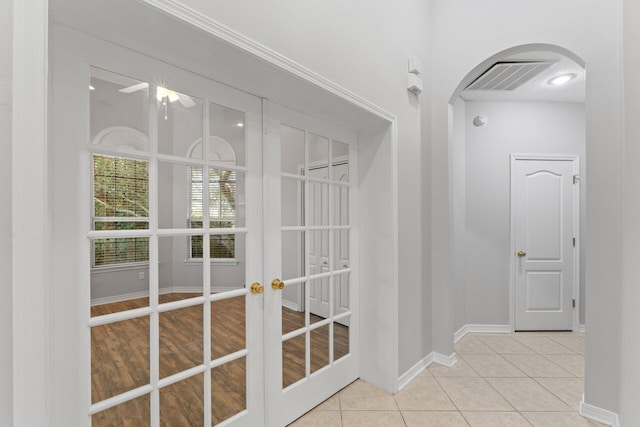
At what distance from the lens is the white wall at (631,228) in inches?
61.7

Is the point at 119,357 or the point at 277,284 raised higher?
the point at 277,284

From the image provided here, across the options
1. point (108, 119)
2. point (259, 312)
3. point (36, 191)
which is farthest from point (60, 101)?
point (259, 312)

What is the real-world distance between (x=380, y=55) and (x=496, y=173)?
2.28 meters

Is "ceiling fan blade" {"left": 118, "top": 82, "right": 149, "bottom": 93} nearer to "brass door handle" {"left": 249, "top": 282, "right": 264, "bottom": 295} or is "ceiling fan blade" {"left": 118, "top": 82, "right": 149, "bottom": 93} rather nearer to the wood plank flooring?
the wood plank flooring

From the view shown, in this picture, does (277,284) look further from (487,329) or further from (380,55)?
(487,329)

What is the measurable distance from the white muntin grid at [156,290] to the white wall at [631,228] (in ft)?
6.87

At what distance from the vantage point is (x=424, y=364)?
2.56 meters

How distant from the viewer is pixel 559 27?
210 centimetres

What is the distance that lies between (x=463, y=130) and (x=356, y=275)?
2.31 meters

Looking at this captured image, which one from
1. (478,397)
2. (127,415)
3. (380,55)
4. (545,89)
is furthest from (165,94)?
(545,89)

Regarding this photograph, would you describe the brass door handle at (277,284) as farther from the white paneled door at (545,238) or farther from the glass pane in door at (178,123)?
the white paneled door at (545,238)

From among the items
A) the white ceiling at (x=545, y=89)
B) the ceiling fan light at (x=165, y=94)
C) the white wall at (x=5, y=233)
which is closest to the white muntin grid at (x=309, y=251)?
the ceiling fan light at (x=165, y=94)

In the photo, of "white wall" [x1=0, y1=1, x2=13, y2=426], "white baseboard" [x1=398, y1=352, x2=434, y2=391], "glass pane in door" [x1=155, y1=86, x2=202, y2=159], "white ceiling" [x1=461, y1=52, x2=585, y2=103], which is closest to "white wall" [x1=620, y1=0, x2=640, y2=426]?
"white ceiling" [x1=461, y1=52, x2=585, y2=103]

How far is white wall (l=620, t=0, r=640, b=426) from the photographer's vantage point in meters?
1.57
